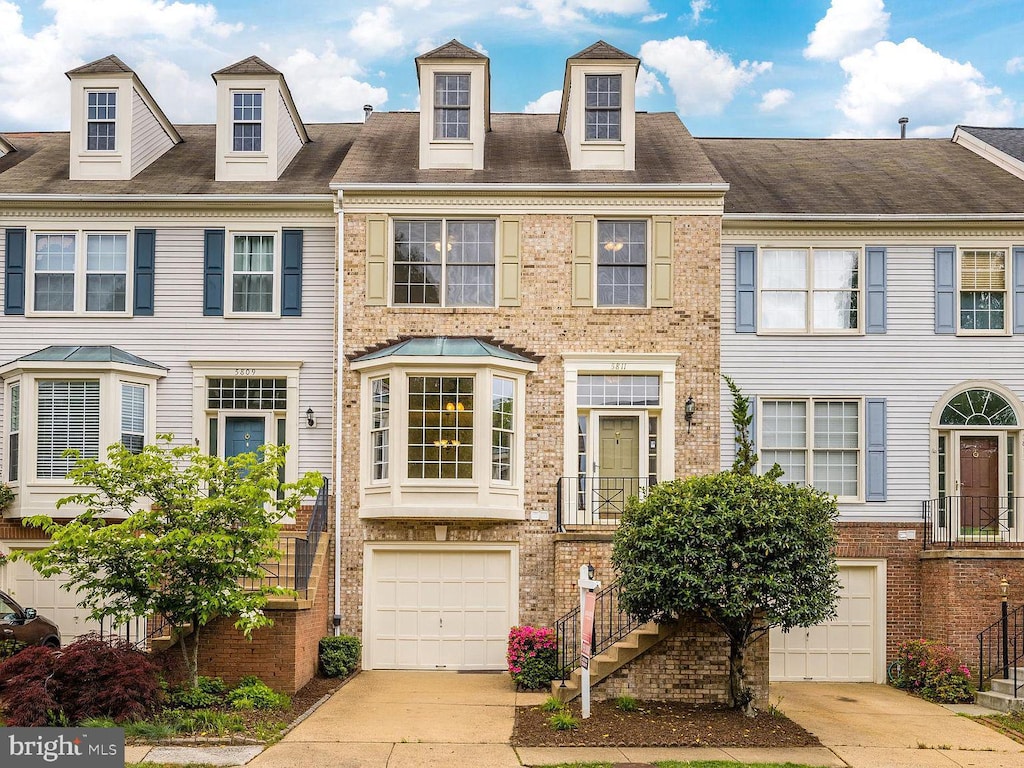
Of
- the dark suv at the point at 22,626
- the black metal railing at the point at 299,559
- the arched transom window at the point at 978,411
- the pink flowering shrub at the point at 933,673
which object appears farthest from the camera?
the arched transom window at the point at 978,411

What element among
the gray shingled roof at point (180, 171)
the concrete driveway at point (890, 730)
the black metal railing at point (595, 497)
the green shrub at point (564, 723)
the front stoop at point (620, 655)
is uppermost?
the gray shingled roof at point (180, 171)

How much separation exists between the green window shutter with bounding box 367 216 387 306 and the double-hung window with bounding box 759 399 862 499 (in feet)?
22.9

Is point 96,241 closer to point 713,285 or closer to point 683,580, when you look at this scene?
point 713,285

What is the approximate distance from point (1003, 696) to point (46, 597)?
→ 50.1 feet

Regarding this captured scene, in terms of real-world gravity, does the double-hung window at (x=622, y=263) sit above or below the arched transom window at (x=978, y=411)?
above

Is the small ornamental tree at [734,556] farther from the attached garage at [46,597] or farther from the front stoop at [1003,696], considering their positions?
the attached garage at [46,597]

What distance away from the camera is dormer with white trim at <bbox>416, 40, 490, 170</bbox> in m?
18.8

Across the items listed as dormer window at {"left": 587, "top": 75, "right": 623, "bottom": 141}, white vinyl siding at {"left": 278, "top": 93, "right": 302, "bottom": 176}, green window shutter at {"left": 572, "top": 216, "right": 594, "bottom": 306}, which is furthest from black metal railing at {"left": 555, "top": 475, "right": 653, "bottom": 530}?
white vinyl siding at {"left": 278, "top": 93, "right": 302, "bottom": 176}

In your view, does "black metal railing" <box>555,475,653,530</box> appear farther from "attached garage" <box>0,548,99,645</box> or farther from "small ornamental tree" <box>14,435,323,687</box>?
"attached garage" <box>0,548,99,645</box>

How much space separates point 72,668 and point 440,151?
10689 millimetres

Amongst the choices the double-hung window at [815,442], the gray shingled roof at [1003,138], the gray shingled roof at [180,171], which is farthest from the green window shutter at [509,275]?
the gray shingled roof at [1003,138]

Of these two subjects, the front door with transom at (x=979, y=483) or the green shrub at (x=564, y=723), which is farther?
the front door with transom at (x=979, y=483)

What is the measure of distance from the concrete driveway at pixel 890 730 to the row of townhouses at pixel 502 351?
1.69m

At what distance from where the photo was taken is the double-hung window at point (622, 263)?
711 inches
